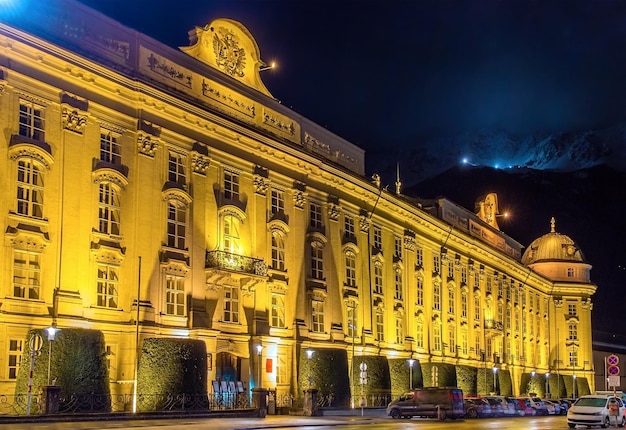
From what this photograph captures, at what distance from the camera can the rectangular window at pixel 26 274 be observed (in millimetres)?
36156

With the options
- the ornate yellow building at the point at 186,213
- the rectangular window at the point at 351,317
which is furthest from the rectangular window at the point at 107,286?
the rectangular window at the point at 351,317

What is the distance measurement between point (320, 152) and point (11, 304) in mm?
28095

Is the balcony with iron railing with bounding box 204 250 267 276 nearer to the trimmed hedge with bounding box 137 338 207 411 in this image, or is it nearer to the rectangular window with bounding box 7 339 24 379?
the trimmed hedge with bounding box 137 338 207 411

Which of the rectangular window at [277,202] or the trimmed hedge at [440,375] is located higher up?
the rectangular window at [277,202]

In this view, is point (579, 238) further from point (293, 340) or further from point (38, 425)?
point (38, 425)

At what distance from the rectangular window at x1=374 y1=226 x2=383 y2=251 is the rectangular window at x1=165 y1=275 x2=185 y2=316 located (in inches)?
936

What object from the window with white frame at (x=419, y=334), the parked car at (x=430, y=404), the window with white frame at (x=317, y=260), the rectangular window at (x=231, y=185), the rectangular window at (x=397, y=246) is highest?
the rectangular window at (x=231, y=185)

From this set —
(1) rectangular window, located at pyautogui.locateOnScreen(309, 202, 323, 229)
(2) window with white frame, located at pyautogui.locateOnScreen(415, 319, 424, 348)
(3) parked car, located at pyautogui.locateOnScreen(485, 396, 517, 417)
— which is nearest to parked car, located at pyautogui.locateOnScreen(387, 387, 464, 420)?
(3) parked car, located at pyautogui.locateOnScreen(485, 396, 517, 417)

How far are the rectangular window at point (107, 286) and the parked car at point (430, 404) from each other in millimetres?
16734

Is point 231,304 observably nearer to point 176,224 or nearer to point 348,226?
point 176,224

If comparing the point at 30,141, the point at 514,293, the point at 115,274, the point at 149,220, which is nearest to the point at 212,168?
the point at 149,220

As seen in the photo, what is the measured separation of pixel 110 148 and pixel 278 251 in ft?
47.2

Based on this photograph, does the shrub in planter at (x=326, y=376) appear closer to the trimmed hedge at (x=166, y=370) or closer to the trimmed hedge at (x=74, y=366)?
the trimmed hedge at (x=166, y=370)

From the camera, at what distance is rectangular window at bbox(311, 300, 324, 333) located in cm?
5562
